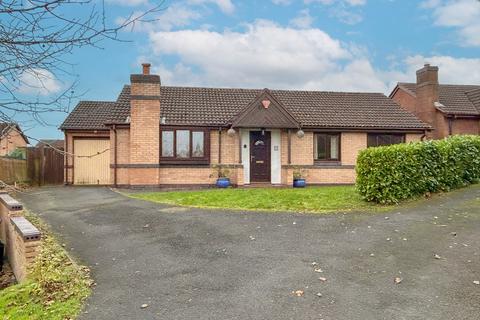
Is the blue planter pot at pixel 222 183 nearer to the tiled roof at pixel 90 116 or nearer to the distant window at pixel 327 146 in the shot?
the distant window at pixel 327 146

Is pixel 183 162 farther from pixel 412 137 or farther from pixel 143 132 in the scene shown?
pixel 412 137

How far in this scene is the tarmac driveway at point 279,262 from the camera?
4727mm

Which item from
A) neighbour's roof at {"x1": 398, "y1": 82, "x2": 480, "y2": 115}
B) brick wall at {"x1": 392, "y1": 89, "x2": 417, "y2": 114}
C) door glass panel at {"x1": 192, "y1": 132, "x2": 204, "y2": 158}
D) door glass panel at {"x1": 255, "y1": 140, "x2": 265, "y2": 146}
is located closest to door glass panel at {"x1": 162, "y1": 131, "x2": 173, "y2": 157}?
door glass panel at {"x1": 192, "y1": 132, "x2": 204, "y2": 158}

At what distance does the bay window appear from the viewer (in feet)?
57.2

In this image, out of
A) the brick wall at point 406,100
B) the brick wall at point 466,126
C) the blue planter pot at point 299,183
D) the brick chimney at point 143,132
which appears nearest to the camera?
the brick chimney at point 143,132

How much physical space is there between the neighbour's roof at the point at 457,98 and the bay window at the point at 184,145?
44.2 feet

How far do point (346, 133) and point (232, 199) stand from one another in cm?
872

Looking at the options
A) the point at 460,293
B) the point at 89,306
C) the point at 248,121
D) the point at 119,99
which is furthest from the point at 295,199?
the point at 119,99

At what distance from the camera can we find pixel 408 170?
11.1 m

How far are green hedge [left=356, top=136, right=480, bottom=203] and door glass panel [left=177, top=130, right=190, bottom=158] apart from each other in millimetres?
8207

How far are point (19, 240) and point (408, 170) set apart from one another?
31.2 ft

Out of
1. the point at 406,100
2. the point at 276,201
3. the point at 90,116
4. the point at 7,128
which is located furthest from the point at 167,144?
the point at 406,100

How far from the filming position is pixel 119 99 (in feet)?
63.5

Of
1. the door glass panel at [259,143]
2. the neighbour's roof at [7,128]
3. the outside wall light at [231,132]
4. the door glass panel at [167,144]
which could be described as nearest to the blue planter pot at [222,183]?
the outside wall light at [231,132]
